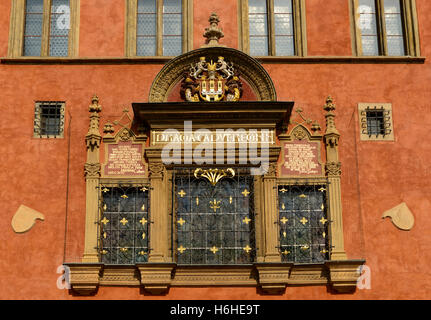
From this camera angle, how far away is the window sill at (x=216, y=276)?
1472 centimetres

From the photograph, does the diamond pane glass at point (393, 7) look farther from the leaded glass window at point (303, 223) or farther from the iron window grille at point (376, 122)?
the leaded glass window at point (303, 223)

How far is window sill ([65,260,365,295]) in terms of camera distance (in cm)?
1472

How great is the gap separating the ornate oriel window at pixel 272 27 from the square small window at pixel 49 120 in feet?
12.3

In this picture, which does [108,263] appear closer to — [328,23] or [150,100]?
[150,100]

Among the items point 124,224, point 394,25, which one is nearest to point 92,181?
point 124,224

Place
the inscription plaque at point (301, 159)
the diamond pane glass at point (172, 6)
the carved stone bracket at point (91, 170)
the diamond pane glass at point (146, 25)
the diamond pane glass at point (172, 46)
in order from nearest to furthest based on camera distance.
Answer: the carved stone bracket at point (91, 170) < the inscription plaque at point (301, 159) < the diamond pane glass at point (172, 46) < the diamond pane glass at point (146, 25) < the diamond pane glass at point (172, 6)

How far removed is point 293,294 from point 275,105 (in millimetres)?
3451

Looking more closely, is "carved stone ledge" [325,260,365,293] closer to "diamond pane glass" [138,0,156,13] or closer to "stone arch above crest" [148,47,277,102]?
"stone arch above crest" [148,47,277,102]

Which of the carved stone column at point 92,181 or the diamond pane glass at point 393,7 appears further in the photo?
the diamond pane glass at point 393,7

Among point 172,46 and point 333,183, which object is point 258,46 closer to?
point 172,46

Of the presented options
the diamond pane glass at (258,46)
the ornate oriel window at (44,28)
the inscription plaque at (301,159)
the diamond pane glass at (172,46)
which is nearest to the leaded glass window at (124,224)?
the inscription plaque at (301,159)

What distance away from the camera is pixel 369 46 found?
53.7 ft

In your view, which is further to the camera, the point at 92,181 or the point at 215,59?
the point at 215,59

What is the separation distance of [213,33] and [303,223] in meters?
3.98
